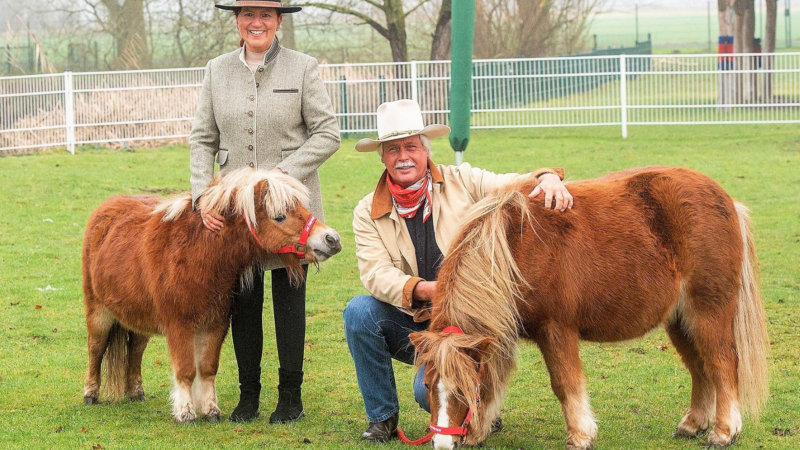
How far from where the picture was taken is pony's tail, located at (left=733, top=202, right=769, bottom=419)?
4.69 meters

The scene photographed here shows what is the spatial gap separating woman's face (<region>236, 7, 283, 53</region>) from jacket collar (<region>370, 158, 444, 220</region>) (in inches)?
40.8

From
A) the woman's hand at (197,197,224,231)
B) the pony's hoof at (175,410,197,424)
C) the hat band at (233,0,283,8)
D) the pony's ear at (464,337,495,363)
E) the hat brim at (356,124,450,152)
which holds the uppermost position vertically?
the hat band at (233,0,283,8)

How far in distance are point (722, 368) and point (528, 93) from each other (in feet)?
50.9

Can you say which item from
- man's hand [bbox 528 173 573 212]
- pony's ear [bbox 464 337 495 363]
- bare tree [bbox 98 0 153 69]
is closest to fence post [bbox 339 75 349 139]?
bare tree [bbox 98 0 153 69]

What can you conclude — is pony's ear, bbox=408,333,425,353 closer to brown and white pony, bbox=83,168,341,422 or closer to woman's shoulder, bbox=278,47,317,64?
brown and white pony, bbox=83,168,341,422

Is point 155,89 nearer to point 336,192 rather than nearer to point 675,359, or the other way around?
point 336,192

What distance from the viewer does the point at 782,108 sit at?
20.2 metres

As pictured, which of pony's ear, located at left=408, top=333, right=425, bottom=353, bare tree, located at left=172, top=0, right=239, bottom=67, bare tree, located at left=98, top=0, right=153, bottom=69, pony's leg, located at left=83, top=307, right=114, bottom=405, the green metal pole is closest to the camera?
pony's ear, located at left=408, top=333, right=425, bottom=353

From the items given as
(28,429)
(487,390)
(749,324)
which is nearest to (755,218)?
(749,324)

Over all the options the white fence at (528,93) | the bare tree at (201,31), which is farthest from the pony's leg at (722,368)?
the bare tree at (201,31)

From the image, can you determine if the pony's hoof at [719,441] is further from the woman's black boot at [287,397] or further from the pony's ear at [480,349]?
the woman's black boot at [287,397]

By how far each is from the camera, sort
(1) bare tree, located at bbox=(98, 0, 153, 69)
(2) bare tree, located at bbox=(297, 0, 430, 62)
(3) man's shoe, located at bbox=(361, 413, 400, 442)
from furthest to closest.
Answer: (1) bare tree, located at bbox=(98, 0, 153, 69) → (2) bare tree, located at bbox=(297, 0, 430, 62) → (3) man's shoe, located at bbox=(361, 413, 400, 442)

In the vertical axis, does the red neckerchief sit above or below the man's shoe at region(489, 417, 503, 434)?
above

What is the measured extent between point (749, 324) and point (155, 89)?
15.5m
